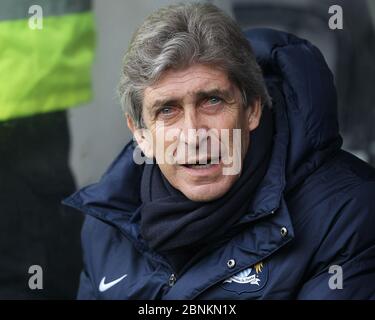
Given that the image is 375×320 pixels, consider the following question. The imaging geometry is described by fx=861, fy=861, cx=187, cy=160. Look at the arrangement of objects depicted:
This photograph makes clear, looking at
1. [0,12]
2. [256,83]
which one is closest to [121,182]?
[256,83]

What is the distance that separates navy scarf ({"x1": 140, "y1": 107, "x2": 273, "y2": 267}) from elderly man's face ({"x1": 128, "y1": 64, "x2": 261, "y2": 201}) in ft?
0.09

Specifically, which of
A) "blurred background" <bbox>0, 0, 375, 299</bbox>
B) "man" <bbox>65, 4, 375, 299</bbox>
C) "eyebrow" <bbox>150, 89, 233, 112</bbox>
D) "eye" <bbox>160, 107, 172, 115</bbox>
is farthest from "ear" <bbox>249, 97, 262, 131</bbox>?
"blurred background" <bbox>0, 0, 375, 299</bbox>

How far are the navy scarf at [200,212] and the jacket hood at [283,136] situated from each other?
3cm

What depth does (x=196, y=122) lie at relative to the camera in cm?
219

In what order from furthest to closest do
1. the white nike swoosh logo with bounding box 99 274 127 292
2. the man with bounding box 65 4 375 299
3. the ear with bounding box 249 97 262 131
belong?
the white nike swoosh logo with bounding box 99 274 127 292
the ear with bounding box 249 97 262 131
the man with bounding box 65 4 375 299

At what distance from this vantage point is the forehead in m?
2.18

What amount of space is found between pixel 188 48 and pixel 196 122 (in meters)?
0.19

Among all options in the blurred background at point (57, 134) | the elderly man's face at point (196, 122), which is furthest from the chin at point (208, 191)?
the blurred background at point (57, 134)

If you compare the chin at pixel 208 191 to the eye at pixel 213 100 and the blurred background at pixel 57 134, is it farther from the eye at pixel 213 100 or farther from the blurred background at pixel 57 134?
the blurred background at pixel 57 134

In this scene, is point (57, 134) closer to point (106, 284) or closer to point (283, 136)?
point (106, 284)

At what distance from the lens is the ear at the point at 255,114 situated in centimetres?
231

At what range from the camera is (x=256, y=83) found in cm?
228

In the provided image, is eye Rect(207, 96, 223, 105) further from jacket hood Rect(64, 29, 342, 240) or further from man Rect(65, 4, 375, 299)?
jacket hood Rect(64, 29, 342, 240)

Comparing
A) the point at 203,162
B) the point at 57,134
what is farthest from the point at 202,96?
the point at 57,134
